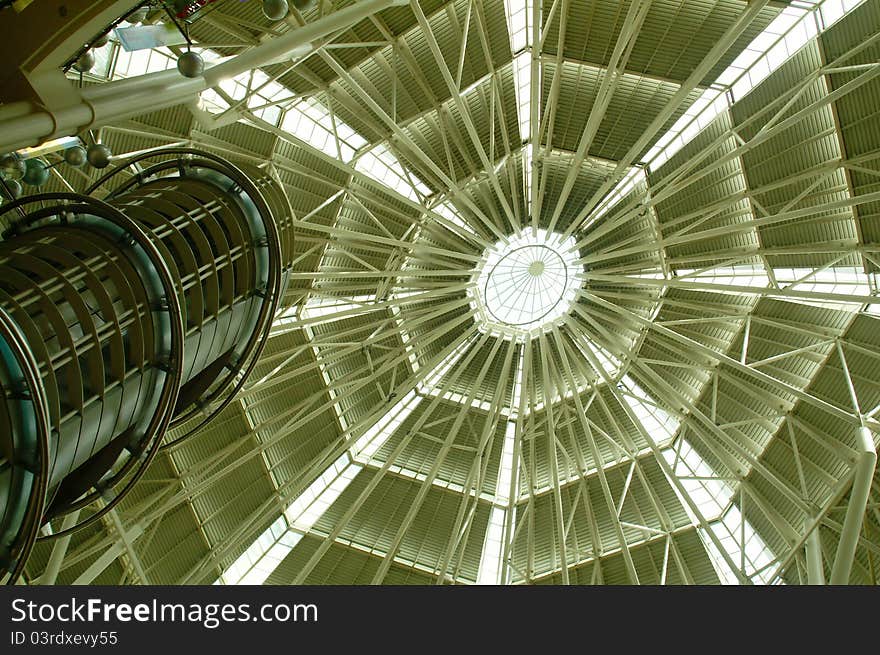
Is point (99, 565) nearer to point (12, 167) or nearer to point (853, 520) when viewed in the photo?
point (12, 167)

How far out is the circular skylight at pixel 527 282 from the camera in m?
30.7

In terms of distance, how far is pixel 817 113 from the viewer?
25.4 m

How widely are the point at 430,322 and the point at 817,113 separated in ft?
58.9

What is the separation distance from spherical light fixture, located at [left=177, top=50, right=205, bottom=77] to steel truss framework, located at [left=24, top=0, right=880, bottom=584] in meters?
6.40

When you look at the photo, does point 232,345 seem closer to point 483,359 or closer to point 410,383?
point 410,383

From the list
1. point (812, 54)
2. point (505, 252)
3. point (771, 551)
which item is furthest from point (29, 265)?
point (771, 551)

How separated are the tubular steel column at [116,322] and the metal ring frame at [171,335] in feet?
0.08

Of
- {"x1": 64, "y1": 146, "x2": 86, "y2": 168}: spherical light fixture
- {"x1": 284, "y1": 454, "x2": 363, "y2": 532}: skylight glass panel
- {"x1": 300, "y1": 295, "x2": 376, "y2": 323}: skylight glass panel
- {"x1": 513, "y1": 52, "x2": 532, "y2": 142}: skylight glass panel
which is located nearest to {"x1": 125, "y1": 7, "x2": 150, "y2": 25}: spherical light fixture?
{"x1": 64, "y1": 146, "x2": 86, "y2": 168}: spherical light fixture

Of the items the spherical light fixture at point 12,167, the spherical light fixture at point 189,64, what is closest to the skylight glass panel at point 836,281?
the spherical light fixture at point 189,64

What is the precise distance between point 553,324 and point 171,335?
61.8ft

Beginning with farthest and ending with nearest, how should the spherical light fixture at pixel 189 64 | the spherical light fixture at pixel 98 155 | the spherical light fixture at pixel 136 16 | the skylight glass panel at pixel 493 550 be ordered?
1. the skylight glass panel at pixel 493 550
2. the spherical light fixture at pixel 98 155
3. the spherical light fixture at pixel 136 16
4. the spherical light fixture at pixel 189 64

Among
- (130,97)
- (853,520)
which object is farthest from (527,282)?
(130,97)

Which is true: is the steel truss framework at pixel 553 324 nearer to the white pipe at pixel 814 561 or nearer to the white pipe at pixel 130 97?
the white pipe at pixel 814 561

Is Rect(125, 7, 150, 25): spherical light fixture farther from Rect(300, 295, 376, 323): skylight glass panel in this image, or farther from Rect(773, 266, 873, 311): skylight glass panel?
Rect(773, 266, 873, 311): skylight glass panel
